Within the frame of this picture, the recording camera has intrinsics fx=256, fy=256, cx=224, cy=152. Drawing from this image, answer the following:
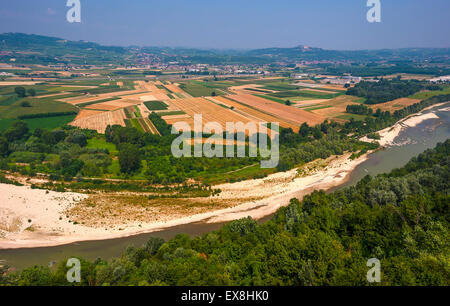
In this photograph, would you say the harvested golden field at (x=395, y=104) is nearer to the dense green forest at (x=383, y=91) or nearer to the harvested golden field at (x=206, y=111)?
the dense green forest at (x=383, y=91)

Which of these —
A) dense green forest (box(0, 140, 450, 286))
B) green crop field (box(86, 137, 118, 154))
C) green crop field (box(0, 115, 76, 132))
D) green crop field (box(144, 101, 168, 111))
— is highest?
green crop field (box(144, 101, 168, 111))

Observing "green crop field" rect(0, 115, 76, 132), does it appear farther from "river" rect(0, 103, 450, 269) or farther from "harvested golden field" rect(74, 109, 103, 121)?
"river" rect(0, 103, 450, 269)

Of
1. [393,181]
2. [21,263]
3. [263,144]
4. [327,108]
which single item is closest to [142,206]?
[21,263]

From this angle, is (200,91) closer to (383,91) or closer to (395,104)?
(395,104)

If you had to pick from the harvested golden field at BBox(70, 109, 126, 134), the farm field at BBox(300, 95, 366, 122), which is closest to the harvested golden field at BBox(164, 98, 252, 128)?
the harvested golden field at BBox(70, 109, 126, 134)

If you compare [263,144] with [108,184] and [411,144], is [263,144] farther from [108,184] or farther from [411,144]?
[411,144]
